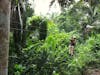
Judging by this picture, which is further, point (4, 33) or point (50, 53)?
point (50, 53)

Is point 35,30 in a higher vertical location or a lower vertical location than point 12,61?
higher

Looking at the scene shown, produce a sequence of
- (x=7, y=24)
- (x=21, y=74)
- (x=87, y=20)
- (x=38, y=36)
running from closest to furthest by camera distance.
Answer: (x=7, y=24) < (x=21, y=74) < (x=38, y=36) < (x=87, y=20)

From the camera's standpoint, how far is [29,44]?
7.89 metres

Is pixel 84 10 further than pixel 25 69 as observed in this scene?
Yes

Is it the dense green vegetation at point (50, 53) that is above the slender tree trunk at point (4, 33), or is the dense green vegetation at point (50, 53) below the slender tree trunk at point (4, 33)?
below

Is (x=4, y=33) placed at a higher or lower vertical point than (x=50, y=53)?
higher

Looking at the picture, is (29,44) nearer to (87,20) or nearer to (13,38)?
(13,38)

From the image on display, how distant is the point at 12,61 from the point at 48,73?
100 centimetres

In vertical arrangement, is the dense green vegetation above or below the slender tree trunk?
below

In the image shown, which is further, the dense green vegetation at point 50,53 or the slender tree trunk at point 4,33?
the dense green vegetation at point 50,53

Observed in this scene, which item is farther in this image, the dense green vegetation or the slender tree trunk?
the dense green vegetation

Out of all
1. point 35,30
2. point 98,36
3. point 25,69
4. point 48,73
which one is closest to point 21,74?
point 25,69

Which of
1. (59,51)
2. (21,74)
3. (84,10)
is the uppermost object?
(84,10)

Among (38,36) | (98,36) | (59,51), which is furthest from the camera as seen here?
(98,36)
